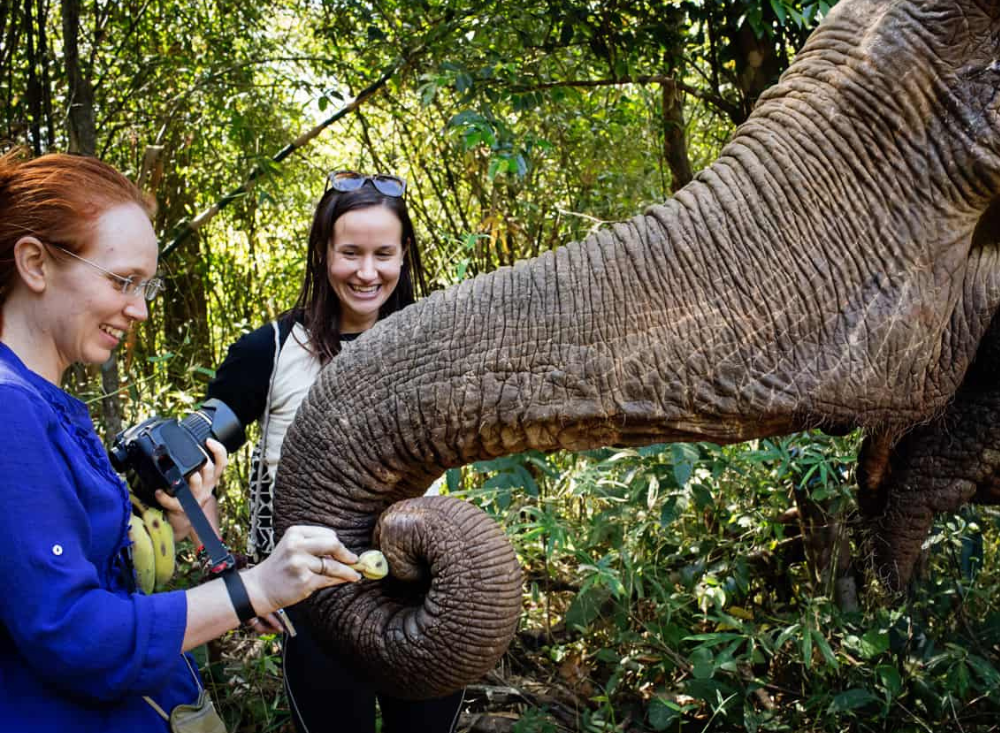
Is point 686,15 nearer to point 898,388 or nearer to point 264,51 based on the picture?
point 264,51

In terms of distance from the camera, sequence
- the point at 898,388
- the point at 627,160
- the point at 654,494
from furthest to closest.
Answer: the point at 627,160
the point at 654,494
the point at 898,388

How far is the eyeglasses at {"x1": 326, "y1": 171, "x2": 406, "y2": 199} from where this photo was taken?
2955 mm

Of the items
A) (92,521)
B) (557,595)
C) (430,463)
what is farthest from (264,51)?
(92,521)

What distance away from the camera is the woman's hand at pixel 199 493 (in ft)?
6.20

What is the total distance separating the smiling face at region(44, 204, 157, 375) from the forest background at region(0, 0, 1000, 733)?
160cm

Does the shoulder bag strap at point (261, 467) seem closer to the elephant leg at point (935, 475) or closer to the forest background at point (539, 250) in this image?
the forest background at point (539, 250)

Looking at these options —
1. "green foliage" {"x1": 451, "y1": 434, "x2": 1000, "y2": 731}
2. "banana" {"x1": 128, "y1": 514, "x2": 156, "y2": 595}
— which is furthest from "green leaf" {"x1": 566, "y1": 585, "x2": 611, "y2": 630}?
"banana" {"x1": 128, "y1": 514, "x2": 156, "y2": 595}

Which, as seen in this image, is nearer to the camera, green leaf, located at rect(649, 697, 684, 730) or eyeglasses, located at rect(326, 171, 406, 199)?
eyeglasses, located at rect(326, 171, 406, 199)

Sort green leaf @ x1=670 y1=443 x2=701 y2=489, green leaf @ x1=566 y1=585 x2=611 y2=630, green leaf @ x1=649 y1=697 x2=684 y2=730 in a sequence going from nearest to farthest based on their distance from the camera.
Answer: green leaf @ x1=670 y1=443 x2=701 y2=489 → green leaf @ x1=649 y1=697 x2=684 y2=730 → green leaf @ x1=566 y1=585 x2=611 y2=630

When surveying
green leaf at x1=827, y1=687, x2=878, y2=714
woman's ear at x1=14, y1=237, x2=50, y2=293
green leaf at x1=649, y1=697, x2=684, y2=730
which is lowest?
green leaf at x1=827, y1=687, x2=878, y2=714

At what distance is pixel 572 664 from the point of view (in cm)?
430

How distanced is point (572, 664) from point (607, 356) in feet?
7.98

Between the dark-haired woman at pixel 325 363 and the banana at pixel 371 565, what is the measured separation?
1010 millimetres

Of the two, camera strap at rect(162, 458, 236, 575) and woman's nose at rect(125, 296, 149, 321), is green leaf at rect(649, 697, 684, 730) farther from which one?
woman's nose at rect(125, 296, 149, 321)
